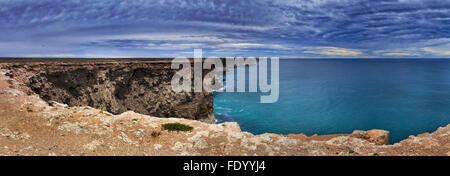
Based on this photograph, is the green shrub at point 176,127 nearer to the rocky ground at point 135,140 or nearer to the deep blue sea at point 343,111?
the rocky ground at point 135,140

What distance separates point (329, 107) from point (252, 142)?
50.9 metres

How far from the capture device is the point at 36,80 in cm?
2980

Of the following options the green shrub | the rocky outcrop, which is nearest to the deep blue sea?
the rocky outcrop

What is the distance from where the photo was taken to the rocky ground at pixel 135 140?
1319cm

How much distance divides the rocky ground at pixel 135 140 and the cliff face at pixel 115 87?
16.4 metres

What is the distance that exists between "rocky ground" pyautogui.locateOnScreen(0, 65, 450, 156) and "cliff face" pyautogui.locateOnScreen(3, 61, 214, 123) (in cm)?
1641

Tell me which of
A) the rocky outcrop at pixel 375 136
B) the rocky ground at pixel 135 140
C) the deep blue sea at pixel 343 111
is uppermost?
the rocky ground at pixel 135 140

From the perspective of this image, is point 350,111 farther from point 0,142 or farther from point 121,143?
point 0,142

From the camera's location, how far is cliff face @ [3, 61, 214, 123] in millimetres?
30897

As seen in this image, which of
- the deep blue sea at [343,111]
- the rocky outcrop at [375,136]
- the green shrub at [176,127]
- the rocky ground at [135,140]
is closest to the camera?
the rocky ground at [135,140]

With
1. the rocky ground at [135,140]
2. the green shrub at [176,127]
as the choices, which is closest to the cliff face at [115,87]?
the rocky ground at [135,140]

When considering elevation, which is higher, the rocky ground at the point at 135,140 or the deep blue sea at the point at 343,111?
the rocky ground at the point at 135,140

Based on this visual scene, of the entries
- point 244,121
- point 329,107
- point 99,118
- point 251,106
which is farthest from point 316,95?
point 99,118

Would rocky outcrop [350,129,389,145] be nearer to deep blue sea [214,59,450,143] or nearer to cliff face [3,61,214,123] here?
deep blue sea [214,59,450,143]
